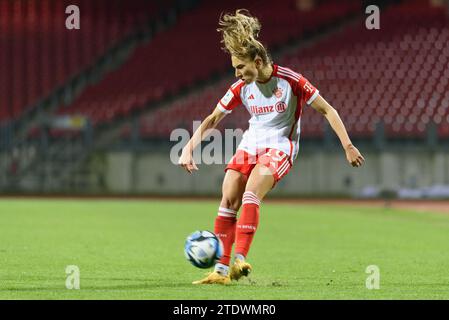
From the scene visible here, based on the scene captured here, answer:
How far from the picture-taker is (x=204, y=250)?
289 inches

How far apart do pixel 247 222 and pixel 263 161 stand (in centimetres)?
50

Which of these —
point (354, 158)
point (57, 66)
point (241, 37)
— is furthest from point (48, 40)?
point (354, 158)

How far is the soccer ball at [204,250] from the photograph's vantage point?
7.33 m

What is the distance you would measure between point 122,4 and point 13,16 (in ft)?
11.4

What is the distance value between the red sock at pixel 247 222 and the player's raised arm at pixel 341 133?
2.55 feet

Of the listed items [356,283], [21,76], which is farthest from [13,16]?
[356,283]

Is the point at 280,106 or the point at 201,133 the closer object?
the point at 280,106

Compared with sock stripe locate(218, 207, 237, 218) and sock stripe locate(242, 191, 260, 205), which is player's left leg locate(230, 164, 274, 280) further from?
sock stripe locate(218, 207, 237, 218)

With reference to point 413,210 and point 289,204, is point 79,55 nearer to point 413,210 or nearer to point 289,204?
point 289,204

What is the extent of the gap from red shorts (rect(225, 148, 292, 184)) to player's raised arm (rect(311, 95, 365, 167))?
0.46 m

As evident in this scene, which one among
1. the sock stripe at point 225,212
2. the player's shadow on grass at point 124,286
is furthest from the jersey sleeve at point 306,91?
the player's shadow on grass at point 124,286

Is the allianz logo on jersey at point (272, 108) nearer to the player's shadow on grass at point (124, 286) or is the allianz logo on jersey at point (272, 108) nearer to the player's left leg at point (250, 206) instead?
the player's left leg at point (250, 206)

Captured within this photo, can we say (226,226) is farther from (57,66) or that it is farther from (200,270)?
(57,66)
